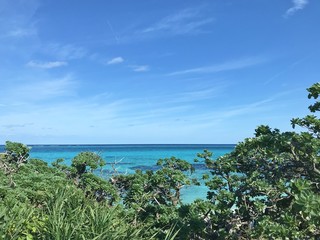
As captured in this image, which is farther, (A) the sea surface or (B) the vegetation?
(A) the sea surface

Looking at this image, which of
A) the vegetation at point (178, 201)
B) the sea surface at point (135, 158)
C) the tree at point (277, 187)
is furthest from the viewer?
the sea surface at point (135, 158)

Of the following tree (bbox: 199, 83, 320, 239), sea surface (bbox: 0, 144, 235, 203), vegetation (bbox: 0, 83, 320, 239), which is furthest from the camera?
sea surface (bbox: 0, 144, 235, 203)

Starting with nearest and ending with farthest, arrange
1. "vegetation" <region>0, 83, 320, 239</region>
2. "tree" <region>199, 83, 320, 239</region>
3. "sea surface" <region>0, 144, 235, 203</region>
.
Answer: "tree" <region>199, 83, 320, 239</region>
"vegetation" <region>0, 83, 320, 239</region>
"sea surface" <region>0, 144, 235, 203</region>

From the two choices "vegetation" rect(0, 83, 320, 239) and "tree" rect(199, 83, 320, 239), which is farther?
"vegetation" rect(0, 83, 320, 239)

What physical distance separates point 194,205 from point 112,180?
139 inches

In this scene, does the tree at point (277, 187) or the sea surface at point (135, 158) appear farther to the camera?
the sea surface at point (135, 158)

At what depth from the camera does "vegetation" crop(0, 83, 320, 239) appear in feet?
13.7

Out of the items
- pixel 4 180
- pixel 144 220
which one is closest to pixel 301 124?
pixel 144 220

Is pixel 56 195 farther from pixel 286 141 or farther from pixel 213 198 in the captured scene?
pixel 286 141

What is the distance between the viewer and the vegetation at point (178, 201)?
4.18 meters

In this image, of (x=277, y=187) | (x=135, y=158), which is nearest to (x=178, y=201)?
(x=277, y=187)

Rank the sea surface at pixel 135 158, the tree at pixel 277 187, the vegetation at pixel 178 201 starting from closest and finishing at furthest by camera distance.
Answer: the tree at pixel 277 187, the vegetation at pixel 178 201, the sea surface at pixel 135 158

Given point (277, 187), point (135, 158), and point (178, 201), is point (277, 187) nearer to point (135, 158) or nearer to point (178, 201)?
point (178, 201)

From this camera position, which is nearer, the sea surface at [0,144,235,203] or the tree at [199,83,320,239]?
the tree at [199,83,320,239]
